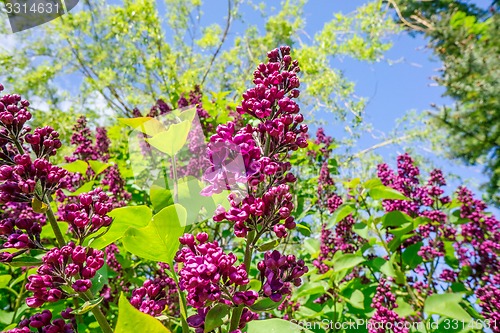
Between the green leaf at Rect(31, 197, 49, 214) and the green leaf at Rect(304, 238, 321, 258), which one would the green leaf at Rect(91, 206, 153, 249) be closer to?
the green leaf at Rect(31, 197, 49, 214)

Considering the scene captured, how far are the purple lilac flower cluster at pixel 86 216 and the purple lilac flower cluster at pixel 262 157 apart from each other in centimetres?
30

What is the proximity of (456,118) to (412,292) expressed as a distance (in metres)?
7.71

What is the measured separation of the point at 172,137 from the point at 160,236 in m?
0.38

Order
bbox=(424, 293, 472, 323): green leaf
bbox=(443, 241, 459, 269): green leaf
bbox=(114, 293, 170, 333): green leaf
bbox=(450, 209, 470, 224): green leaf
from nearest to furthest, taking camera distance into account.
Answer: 1. bbox=(114, 293, 170, 333): green leaf
2. bbox=(424, 293, 472, 323): green leaf
3. bbox=(443, 241, 459, 269): green leaf
4. bbox=(450, 209, 470, 224): green leaf

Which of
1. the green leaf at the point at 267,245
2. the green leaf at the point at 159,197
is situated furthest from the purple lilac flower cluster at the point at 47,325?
the green leaf at the point at 267,245

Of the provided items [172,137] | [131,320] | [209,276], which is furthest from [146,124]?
[131,320]

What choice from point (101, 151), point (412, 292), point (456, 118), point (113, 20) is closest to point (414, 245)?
point (412, 292)

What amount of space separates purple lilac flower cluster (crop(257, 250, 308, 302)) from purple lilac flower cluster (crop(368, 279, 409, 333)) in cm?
103

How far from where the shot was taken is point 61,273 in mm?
885

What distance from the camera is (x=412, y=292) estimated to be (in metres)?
2.41

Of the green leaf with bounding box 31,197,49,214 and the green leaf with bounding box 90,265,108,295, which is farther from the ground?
the green leaf with bounding box 31,197,49,214

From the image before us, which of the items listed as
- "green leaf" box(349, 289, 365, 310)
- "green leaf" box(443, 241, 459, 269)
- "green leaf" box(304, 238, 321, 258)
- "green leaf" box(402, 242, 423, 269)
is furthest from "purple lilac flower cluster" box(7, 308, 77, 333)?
"green leaf" box(443, 241, 459, 269)

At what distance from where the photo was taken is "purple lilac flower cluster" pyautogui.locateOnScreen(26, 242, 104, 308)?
2.82 ft
